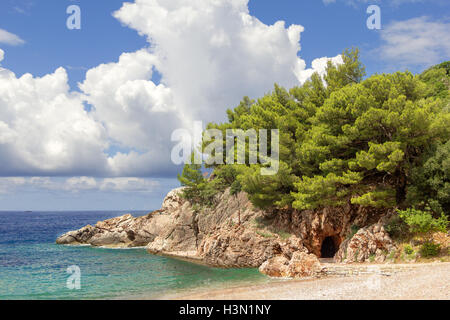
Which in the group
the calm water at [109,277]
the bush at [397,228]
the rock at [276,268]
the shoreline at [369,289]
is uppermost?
the bush at [397,228]

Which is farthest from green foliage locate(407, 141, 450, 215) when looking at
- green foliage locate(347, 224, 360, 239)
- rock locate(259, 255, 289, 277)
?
rock locate(259, 255, 289, 277)

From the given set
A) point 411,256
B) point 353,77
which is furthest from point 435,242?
point 353,77

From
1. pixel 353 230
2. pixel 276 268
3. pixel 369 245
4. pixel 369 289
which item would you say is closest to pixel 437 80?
pixel 353 230

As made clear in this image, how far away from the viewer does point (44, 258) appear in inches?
1581

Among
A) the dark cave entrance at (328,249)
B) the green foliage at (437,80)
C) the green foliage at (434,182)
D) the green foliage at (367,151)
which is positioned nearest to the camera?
the green foliage at (434,182)

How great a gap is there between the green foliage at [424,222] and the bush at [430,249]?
0.89m

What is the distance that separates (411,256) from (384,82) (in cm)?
1352

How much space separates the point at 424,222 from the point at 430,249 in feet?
6.71

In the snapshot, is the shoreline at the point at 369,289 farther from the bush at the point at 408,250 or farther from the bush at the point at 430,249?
the bush at the point at 408,250

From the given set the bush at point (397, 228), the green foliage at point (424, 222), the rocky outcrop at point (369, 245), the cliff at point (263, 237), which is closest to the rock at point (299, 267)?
the cliff at point (263, 237)

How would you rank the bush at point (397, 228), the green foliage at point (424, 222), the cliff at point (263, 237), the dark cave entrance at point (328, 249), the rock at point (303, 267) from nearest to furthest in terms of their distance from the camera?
the green foliage at point (424, 222), the rock at point (303, 267), the bush at point (397, 228), the cliff at point (263, 237), the dark cave entrance at point (328, 249)

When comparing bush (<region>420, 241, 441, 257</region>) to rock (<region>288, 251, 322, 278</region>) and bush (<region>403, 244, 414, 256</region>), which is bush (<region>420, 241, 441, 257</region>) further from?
rock (<region>288, 251, 322, 278</region>)

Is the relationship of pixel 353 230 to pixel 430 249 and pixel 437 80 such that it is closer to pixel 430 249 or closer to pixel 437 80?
pixel 430 249

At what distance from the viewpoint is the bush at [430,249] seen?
2148cm
